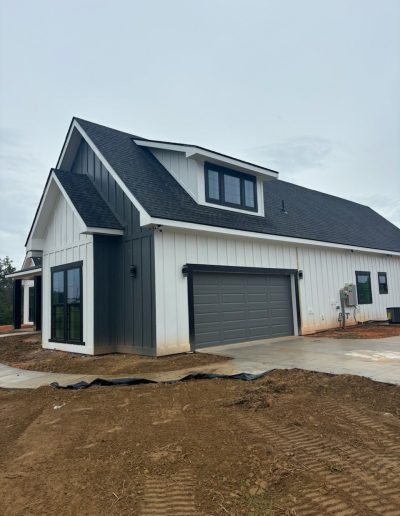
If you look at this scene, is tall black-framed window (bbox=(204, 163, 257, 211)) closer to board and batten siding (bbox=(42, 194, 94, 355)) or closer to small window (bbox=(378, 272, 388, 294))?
board and batten siding (bbox=(42, 194, 94, 355))

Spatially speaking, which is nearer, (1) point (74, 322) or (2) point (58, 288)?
(1) point (74, 322)

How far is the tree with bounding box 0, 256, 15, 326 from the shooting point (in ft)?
103

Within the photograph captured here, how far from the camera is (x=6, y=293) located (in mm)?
37969

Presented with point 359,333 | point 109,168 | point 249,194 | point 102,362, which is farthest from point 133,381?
point 359,333

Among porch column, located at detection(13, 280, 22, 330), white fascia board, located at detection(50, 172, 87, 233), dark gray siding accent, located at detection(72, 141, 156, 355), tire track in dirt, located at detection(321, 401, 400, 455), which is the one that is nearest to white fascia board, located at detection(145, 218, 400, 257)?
dark gray siding accent, located at detection(72, 141, 156, 355)

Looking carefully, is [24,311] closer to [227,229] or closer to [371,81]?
[227,229]

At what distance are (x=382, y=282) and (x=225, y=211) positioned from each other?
10434mm

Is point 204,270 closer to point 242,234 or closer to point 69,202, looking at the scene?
point 242,234

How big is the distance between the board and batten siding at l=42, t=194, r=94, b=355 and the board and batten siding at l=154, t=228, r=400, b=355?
2.07m

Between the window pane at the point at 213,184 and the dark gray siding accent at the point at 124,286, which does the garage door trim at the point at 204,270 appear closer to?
the dark gray siding accent at the point at 124,286

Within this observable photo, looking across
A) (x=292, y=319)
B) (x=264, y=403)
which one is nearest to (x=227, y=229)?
(x=292, y=319)

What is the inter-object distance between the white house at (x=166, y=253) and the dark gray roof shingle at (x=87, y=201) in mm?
40

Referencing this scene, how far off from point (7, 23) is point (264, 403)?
497 inches

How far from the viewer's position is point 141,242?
31.3 ft
